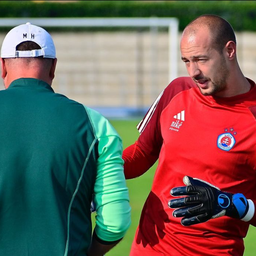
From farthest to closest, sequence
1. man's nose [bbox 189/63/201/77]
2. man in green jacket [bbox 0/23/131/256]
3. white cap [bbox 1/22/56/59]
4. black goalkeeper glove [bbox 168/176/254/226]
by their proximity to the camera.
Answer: man's nose [bbox 189/63/201/77], black goalkeeper glove [bbox 168/176/254/226], white cap [bbox 1/22/56/59], man in green jacket [bbox 0/23/131/256]

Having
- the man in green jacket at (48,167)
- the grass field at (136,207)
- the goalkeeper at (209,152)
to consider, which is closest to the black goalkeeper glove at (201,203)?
the goalkeeper at (209,152)

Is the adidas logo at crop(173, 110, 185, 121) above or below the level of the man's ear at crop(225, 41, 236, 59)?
below

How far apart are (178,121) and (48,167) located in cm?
118

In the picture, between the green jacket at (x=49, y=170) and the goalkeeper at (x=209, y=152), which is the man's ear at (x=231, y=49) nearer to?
the goalkeeper at (x=209, y=152)

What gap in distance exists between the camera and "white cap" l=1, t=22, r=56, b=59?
2750 mm

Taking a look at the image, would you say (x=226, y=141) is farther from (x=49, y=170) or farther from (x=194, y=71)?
(x=49, y=170)

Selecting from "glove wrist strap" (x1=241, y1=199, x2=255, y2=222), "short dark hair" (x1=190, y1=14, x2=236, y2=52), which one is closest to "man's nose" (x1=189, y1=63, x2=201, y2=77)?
"short dark hair" (x1=190, y1=14, x2=236, y2=52)

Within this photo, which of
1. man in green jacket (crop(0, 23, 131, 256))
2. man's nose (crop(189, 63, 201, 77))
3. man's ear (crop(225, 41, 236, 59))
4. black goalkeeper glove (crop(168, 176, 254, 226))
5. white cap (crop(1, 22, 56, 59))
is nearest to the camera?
man in green jacket (crop(0, 23, 131, 256))

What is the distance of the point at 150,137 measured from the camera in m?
3.71

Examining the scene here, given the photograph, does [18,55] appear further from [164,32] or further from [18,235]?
[164,32]

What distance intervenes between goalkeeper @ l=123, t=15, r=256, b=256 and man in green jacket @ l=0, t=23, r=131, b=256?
67 centimetres

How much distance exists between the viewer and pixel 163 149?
3568 mm

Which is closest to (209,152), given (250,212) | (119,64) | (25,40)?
(250,212)

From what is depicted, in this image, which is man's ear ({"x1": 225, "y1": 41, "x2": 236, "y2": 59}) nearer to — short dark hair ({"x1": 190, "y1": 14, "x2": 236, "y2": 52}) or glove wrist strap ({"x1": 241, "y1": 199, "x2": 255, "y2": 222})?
short dark hair ({"x1": 190, "y1": 14, "x2": 236, "y2": 52})
